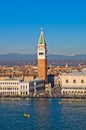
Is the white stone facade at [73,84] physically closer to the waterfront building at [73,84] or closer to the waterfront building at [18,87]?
the waterfront building at [73,84]

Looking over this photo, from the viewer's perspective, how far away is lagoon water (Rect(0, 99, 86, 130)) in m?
18.4

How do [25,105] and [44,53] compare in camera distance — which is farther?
[44,53]

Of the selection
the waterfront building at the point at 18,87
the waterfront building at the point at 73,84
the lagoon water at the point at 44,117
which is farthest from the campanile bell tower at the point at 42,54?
the lagoon water at the point at 44,117

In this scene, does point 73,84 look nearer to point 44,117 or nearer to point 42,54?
point 42,54

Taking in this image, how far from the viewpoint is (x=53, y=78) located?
39281mm

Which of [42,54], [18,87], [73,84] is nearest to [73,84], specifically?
[73,84]

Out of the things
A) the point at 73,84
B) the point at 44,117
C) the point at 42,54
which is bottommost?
the point at 44,117

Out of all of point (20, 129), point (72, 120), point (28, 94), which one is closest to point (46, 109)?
point (72, 120)

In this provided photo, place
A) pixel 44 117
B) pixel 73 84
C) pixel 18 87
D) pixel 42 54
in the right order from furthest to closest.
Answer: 1. pixel 42 54
2. pixel 18 87
3. pixel 73 84
4. pixel 44 117

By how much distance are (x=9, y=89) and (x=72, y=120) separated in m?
14.5

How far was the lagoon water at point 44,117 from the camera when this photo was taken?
18366 mm

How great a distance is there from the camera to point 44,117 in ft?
67.7

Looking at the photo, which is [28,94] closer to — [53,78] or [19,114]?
[53,78]

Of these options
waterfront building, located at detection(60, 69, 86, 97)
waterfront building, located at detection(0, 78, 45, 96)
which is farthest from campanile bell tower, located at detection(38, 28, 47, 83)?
waterfront building, located at detection(60, 69, 86, 97)
